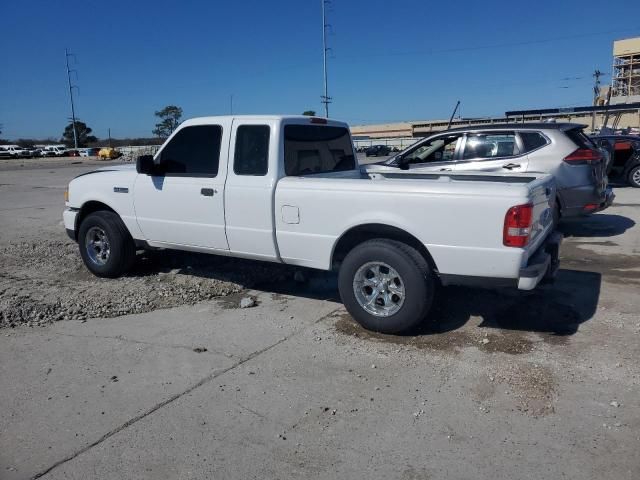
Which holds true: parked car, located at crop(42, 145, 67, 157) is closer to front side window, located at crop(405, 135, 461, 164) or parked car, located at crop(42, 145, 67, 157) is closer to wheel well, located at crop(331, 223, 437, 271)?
front side window, located at crop(405, 135, 461, 164)

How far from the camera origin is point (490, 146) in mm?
8930

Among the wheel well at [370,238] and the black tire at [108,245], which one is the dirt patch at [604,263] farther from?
the black tire at [108,245]

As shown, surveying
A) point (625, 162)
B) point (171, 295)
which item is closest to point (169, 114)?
point (625, 162)

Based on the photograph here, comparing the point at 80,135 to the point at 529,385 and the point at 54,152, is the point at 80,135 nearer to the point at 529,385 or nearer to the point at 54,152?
the point at 54,152

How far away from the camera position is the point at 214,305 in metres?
5.96

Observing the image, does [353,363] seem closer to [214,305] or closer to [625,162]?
[214,305]

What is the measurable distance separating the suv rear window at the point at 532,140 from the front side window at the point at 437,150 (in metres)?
1.03

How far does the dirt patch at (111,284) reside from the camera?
5738 mm

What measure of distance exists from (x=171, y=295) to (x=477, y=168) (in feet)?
16.9

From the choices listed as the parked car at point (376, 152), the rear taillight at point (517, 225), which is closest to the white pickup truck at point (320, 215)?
the rear taillight at point (517, 225)

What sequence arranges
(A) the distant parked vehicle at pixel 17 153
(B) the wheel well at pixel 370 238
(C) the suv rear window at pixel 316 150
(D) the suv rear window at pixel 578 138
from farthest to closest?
(A) the distant parked vehicle at pixel 17 153 < (D) the suv rear window at pixel 578 138 < (C) the suv rear window at pixel 316 150 < (B) the wheel well at pixel 370 238

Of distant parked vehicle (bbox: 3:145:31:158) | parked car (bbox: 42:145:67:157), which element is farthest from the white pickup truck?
parked car (bbox: 42:145:67:157)

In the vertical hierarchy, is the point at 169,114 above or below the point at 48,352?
above

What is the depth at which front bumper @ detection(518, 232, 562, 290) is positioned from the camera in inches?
172
